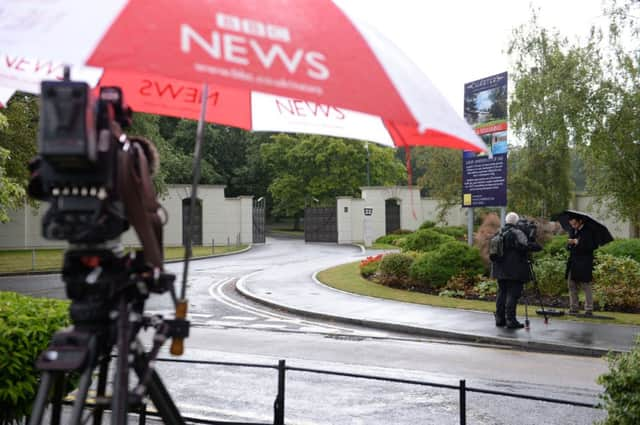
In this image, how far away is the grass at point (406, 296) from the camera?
13.1 metres

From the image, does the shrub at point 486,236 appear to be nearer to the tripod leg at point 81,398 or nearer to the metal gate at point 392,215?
the tripod leg at point 81,398

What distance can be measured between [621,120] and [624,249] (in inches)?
201

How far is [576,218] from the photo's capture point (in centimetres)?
1307

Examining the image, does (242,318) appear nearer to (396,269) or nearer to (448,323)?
(448,323)

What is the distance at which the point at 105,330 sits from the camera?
8.96ft

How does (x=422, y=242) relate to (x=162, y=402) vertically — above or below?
below

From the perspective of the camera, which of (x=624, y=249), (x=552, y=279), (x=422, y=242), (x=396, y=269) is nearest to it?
(x=552, y=279)

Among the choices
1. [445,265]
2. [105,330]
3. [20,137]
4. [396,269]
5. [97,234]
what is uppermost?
[20,137]

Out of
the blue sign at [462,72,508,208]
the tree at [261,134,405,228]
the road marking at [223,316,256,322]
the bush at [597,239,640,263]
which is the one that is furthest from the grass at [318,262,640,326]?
the tree at [261,134,405,228]

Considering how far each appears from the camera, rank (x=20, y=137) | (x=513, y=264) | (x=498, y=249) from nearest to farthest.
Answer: (x=513, y=264) → (x=498, y=249) → (x=20, y=137)

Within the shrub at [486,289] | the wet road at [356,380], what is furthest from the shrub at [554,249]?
the wet road at [356,380]

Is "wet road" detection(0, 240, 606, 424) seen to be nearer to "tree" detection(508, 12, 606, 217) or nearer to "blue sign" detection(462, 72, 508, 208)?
"blue sign" detection(462, 72, 508, 208)

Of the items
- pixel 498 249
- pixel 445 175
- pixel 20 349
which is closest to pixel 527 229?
pixel 498 249

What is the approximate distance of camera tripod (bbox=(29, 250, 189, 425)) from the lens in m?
2.61
